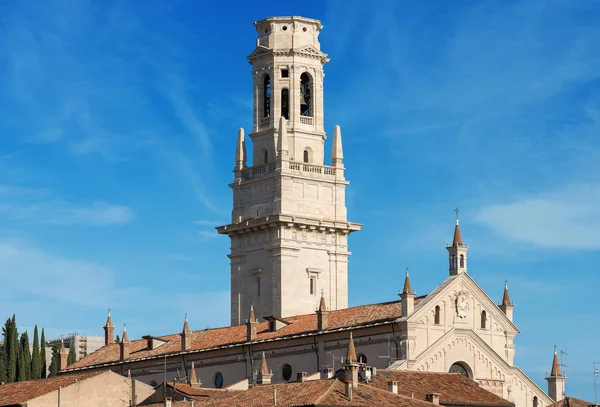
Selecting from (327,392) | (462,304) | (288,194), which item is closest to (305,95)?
(288,194)

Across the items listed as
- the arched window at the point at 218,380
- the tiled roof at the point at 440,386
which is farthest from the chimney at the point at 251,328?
the tiled roof at the point at 440,386

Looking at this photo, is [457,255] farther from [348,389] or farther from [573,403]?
[348,389]

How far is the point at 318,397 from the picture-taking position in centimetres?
6744

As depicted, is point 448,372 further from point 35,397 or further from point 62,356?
point 62,356

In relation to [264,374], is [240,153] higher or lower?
higher

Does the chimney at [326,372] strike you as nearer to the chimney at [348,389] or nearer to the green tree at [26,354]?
the chimney at [348,389]

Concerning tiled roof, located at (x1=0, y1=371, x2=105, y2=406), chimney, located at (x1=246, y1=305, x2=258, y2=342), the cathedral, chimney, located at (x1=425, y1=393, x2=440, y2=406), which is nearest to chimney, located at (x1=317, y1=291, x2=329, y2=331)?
the cathedral

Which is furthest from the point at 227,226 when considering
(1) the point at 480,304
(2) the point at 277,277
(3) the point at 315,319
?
(1) the point at 480,304

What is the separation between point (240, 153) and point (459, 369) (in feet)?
89.9

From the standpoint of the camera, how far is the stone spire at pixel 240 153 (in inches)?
4313

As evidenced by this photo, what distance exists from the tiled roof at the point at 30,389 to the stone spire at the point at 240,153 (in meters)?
25.2

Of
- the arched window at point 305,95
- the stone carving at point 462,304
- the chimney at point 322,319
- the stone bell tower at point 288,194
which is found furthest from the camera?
the arched window at point 305,95

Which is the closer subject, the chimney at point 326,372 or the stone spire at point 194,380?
the chimney at point 326,372

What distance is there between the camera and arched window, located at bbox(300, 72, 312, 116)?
109 meters
